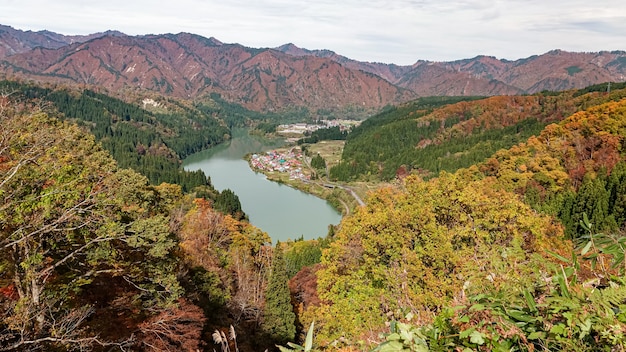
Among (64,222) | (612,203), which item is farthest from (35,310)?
(612,203)

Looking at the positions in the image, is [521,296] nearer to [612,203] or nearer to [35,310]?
[35,310]

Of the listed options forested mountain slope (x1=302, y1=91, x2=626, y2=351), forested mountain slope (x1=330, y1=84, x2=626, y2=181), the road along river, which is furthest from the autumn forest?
forested mountain slope (x1=330, y1=84, x2=626, y2=181)

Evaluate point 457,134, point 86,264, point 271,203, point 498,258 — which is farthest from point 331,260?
point 457,134

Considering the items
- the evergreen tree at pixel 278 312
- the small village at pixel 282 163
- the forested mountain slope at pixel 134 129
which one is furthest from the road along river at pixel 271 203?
the evergreen tree at pixel 278 312

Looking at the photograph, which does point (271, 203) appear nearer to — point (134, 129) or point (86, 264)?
point (86, 264)

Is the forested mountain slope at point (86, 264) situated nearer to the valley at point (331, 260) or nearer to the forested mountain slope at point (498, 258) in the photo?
the valley at point (331, 260)

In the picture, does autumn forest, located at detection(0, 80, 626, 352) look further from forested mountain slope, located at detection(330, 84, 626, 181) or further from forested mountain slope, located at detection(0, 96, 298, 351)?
forested mountain slope, located at detection(330, 84, 626, 181)
